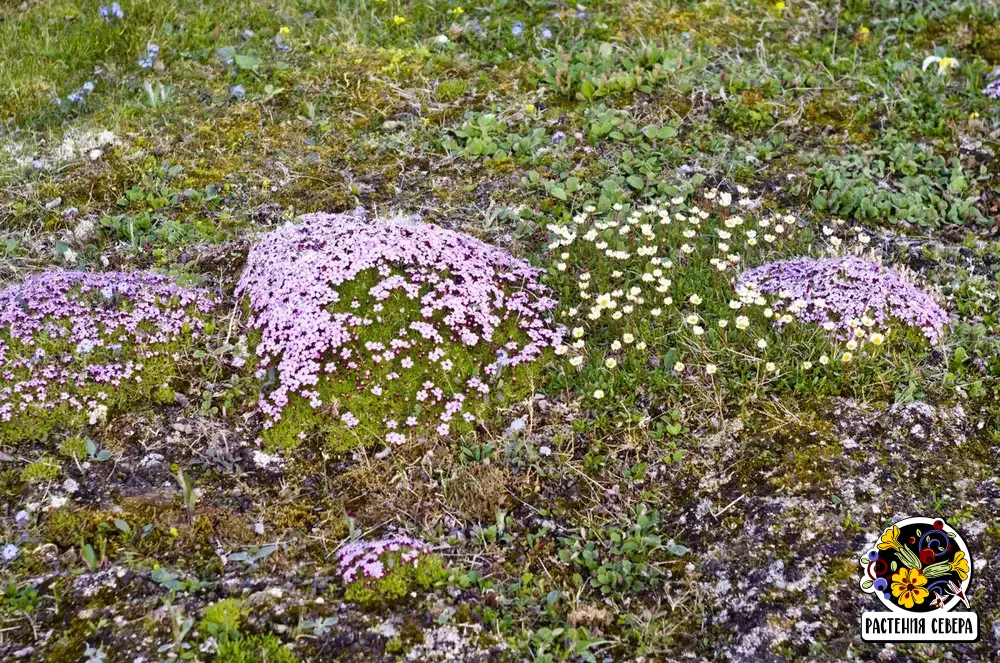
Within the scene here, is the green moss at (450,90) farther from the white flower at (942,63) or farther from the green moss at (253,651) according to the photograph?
the green moss at (253,651)

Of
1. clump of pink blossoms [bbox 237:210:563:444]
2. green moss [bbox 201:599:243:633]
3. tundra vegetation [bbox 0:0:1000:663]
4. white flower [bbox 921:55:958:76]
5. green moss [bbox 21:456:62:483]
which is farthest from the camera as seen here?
white flower [bbox 921:55:958:76]

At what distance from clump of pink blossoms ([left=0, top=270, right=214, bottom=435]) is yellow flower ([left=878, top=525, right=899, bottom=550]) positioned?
190 inches

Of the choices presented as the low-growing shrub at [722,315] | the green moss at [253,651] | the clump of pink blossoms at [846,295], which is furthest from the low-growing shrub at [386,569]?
the clump of pink blossoms at [846,295]

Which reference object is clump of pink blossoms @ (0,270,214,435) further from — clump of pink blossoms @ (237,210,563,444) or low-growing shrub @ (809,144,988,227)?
low-growing shrub @ (809,144,988,227)

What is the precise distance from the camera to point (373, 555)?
487 cm

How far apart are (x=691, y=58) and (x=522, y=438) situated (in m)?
5.21

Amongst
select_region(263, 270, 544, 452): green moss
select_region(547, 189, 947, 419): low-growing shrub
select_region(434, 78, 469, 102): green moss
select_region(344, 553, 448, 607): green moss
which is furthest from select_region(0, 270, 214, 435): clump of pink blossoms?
select_region(434, 78, 469, 102): green moss

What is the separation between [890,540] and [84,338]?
17.9 ft

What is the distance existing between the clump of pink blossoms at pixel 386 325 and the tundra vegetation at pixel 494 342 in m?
0.03

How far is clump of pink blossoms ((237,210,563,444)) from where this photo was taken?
579 centimetres

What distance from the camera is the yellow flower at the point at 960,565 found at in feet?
14.7

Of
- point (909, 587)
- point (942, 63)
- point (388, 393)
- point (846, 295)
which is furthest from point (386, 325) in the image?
point (942, 63)

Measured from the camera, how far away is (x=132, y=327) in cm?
607

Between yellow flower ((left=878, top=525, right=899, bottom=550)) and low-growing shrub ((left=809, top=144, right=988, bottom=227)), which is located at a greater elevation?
low-growing shrub ((left=809, top=144, right=988, bottom=227))
